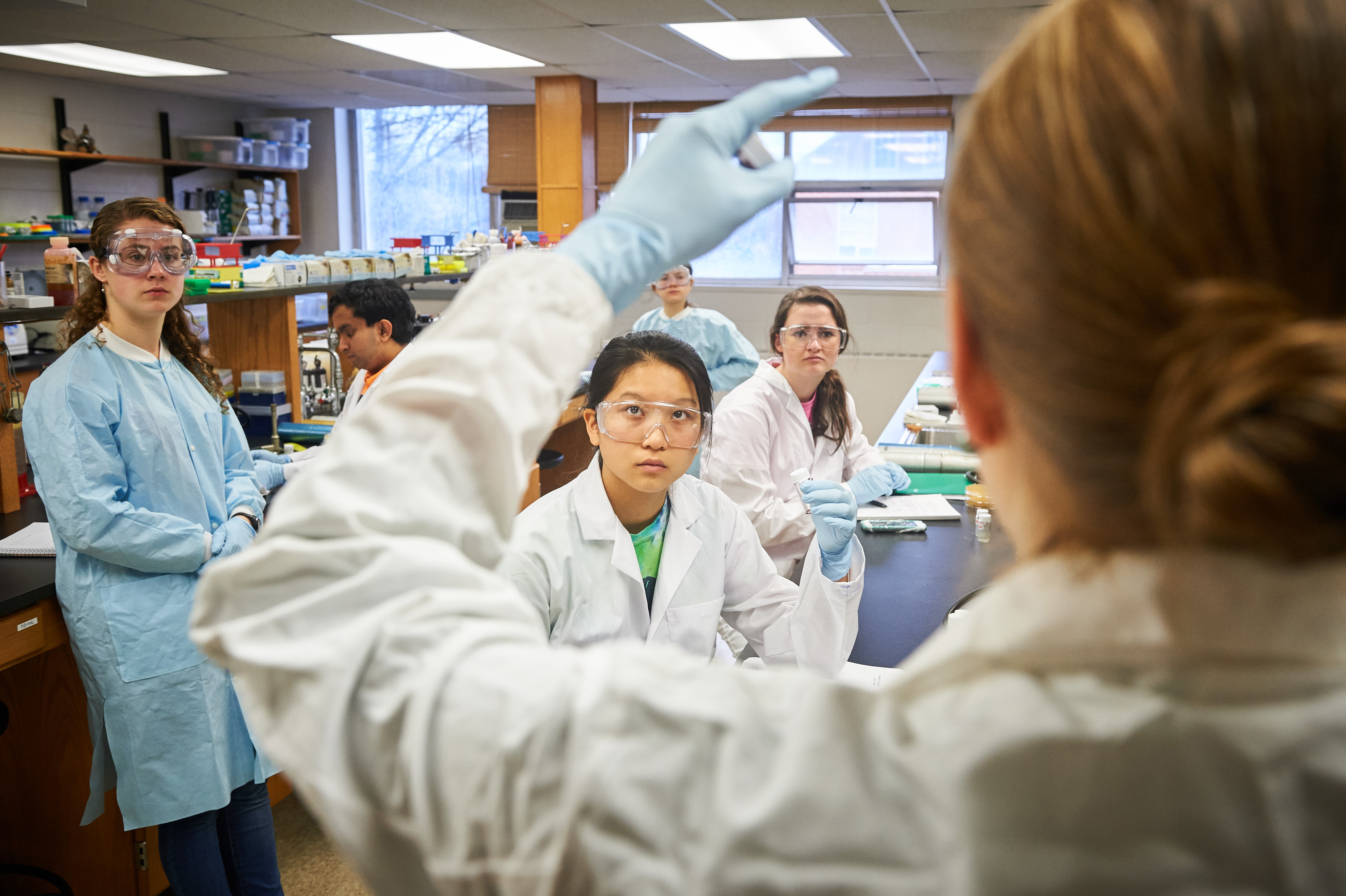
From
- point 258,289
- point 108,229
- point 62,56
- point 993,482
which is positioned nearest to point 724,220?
point 993,482

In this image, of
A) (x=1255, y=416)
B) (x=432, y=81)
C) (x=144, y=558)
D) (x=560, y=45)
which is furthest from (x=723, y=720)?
(x=432, y=81)

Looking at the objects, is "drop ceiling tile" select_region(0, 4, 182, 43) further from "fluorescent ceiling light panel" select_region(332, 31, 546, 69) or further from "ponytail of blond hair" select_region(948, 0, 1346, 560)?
"ponytail of blond hair" select_region(948, 0, 1346, 560)

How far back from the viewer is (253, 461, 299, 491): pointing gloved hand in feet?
10.4

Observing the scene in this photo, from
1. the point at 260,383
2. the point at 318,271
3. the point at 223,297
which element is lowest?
the point at 260,383

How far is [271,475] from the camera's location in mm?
3238

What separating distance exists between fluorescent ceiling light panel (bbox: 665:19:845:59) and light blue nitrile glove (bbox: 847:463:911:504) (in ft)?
8.03

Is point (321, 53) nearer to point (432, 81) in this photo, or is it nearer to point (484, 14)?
point (432, 81)

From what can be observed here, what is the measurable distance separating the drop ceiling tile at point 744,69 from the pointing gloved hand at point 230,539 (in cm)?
417

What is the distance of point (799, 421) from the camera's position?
347 cm

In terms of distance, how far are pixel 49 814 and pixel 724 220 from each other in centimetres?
262

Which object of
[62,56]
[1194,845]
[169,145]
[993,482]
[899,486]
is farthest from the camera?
[169,145]

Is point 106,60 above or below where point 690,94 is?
below

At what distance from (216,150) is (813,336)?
610 centimetres

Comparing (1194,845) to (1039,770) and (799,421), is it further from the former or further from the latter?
(799,421)
